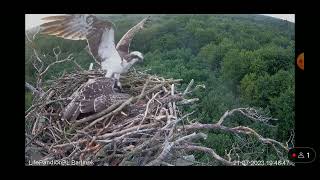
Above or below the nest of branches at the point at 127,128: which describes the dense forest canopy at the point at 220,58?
above

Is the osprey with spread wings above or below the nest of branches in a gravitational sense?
above

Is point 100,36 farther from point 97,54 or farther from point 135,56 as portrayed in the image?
point 135,56

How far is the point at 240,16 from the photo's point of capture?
12.8ft

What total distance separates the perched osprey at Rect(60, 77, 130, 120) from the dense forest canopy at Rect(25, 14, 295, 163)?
0.47 ft

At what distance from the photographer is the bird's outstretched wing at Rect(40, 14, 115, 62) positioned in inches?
153

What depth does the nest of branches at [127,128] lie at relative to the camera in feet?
12.4

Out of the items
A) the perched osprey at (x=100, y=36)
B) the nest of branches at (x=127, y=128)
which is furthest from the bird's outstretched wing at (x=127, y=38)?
the nest of branches at (x=127, y=128)

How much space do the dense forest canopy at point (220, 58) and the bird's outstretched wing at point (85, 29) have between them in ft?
0.13

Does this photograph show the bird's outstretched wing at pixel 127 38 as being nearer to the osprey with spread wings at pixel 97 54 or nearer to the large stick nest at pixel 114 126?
the osprey with spread wings at pixel 97 54

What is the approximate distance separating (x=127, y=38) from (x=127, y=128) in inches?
20.9

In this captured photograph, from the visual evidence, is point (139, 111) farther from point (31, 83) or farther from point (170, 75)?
point (31, 83)

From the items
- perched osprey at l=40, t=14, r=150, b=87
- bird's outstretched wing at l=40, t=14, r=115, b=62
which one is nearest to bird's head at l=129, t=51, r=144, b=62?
perched osprey at l=40, t=14, r=150, b=87

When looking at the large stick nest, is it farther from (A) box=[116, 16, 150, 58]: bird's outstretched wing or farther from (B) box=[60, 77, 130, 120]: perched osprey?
(A) box=[116, 16, 150, 58]: bird's outstretched wing
